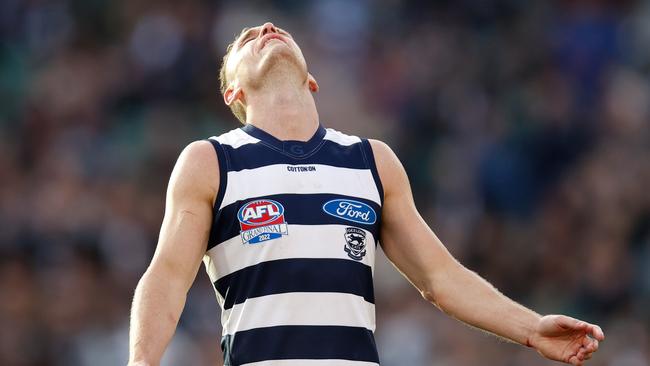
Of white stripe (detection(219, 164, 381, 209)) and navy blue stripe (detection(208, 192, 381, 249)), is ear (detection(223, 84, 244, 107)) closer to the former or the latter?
white stripe (detection(219, 164, 381, 209))

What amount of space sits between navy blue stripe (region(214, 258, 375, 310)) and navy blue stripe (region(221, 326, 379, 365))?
159mm

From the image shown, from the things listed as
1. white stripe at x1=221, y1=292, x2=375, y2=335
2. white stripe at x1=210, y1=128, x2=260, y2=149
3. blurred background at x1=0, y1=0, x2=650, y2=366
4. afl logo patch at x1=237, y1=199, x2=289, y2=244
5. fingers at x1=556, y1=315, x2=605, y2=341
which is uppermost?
white stripe at x1=210, y1=128, x2=260, y2=149

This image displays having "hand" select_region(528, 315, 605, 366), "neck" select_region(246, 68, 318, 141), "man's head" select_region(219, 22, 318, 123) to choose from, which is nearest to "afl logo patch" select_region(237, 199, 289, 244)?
"neck" select_region(246, 68, 318, 141)

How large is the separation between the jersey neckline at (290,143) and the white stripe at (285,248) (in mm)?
418

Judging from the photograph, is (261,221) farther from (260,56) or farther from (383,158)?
(260,56)

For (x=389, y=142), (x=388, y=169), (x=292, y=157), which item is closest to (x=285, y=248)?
(x=292, y=157)

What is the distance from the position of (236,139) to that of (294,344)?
1004mm

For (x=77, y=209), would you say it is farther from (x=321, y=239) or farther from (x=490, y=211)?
(x=321, y=239)

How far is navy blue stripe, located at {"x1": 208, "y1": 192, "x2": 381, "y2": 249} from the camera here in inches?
207

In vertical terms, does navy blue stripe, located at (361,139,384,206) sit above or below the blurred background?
above

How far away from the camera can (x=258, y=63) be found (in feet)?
19.2

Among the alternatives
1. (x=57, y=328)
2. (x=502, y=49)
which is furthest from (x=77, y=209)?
(x=502, y=49)

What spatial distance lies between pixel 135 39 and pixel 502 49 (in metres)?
4.26

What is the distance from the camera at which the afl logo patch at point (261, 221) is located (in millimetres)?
5203
